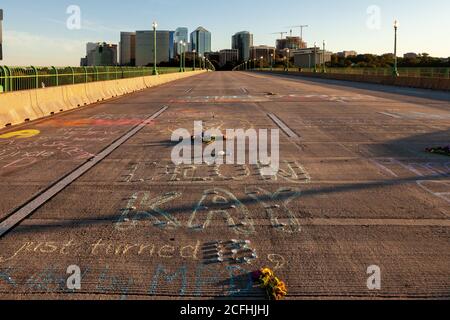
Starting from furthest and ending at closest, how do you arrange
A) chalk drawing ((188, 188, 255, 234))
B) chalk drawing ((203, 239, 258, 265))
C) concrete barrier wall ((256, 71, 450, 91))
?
1. concrete barrier wall ((256, 71, 450, 91))
2. chalk drawing ((188, 188, 255, 234))
3. chalk drawing ((203, 239, 258, 265))

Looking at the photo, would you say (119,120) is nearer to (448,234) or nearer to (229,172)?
(229,172)

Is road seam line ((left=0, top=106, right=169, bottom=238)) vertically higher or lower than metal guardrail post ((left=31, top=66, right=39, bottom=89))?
lower

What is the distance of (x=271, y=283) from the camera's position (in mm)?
4582

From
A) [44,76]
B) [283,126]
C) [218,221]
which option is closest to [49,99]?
[44,76]

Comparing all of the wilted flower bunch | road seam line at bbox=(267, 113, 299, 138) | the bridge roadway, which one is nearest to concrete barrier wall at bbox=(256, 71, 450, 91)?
road seam line at bbox=(267, 113, 299, 138)

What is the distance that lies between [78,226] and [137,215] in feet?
2.54

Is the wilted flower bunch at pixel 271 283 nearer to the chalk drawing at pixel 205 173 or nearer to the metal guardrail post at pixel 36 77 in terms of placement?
the chalk drawing at pixel 205 173

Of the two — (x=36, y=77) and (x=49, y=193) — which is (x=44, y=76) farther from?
(x=49, y=193)

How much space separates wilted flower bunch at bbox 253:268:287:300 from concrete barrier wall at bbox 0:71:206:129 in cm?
1301

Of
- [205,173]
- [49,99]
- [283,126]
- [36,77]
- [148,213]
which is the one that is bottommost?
[148,213]

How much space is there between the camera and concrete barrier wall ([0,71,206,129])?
1650 cm

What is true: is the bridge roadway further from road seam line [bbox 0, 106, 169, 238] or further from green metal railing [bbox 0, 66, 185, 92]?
green metal railing [bbox 0, 66, 185, 92]

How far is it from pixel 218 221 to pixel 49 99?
1588 cm

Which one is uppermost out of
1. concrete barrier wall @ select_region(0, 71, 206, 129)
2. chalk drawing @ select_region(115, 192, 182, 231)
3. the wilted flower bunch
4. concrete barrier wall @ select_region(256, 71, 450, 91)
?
concrete barrier wall @ select_region(256, 71, 450, 91)
